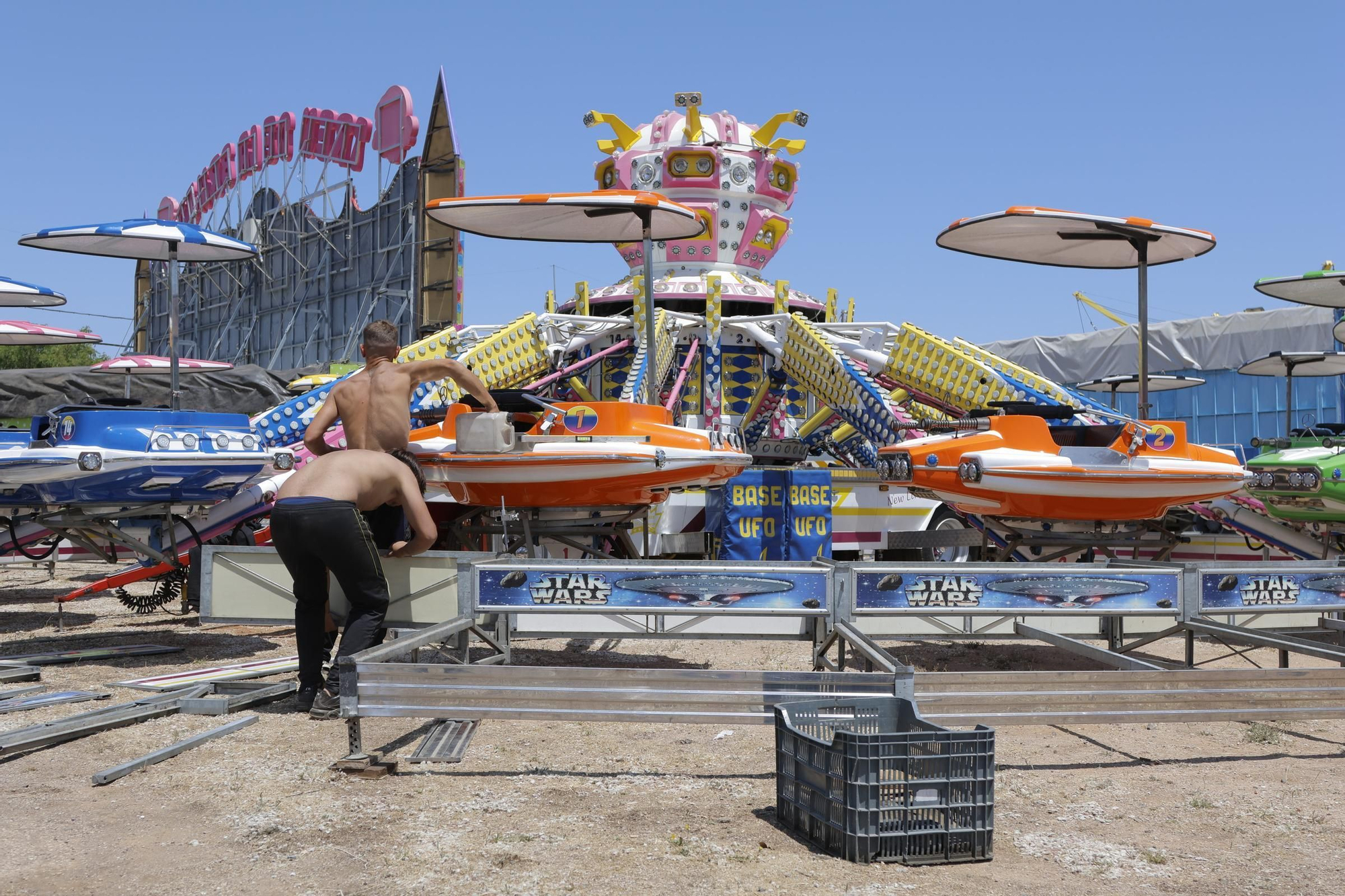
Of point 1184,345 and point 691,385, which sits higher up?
point 1184,345

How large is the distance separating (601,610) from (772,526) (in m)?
5.83

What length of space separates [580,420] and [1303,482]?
6055 mm

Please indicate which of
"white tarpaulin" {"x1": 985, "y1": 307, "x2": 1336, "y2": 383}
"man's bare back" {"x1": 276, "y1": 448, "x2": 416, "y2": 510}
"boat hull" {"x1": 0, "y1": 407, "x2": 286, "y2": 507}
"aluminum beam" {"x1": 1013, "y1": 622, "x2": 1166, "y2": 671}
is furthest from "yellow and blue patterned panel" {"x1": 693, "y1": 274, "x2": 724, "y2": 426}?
"white tarpaulin" {"x1": 985, "y1": 307, "x2": 1336, "y2": 383}

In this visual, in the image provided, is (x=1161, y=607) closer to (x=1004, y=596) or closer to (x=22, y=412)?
(x=1004, y=596)

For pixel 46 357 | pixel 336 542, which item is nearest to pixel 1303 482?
pixel 336 542

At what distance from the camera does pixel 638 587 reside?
576 centimetres

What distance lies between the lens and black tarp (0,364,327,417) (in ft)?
65.4

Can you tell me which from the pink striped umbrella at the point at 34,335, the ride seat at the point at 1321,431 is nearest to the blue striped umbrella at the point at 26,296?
the pink striped umbrella at the point at 34,335

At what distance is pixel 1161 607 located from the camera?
6.03 meters

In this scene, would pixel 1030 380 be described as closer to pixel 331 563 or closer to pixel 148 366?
pixel 331 563

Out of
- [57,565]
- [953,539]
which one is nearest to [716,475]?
[953,539]

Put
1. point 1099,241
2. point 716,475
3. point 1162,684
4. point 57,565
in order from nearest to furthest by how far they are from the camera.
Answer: point 1162,684 → point 716,475 → point 1099,241 → point 57,565

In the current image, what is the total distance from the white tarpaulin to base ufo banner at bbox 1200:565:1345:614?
25.0 metres

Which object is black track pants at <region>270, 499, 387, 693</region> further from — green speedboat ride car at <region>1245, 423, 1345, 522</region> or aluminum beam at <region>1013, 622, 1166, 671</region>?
green speedboat ride car at <region>1245, 423, 1345, 522</region>
